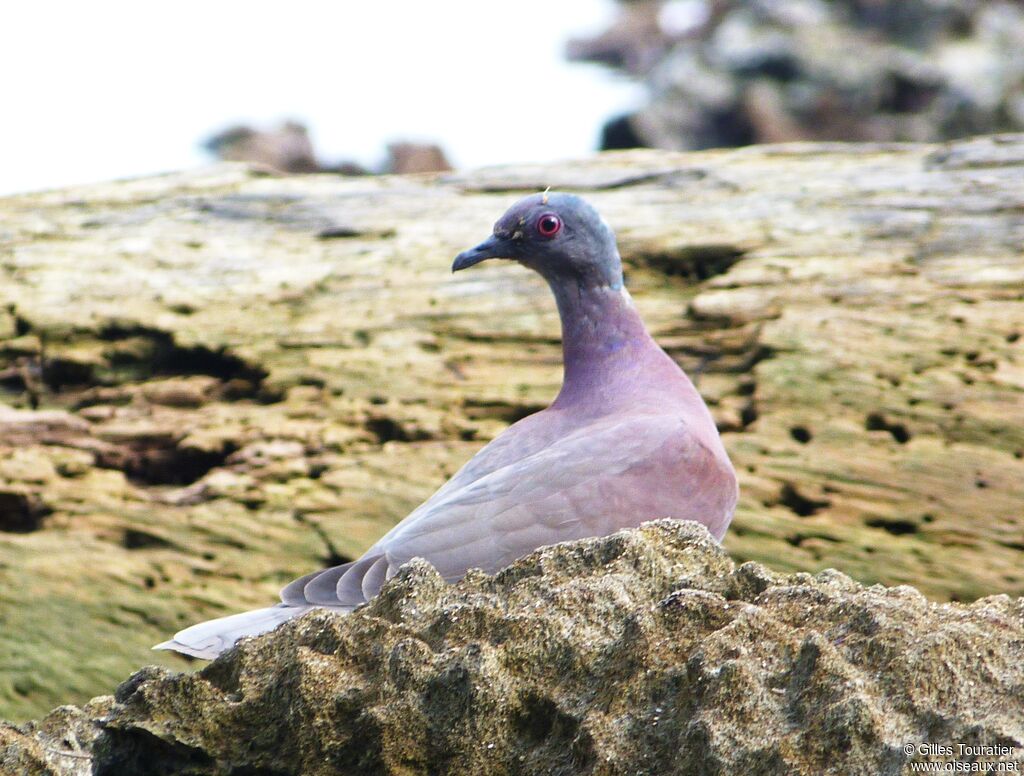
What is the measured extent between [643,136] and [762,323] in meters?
9.64

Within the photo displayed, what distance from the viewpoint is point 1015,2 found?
22172mm

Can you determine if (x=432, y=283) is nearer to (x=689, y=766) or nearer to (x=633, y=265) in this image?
(x=633, y=265)

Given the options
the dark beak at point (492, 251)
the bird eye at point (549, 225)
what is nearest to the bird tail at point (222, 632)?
the dark beak at point (492, 251)

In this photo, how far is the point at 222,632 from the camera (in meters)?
3.89

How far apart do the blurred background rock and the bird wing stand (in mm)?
11716

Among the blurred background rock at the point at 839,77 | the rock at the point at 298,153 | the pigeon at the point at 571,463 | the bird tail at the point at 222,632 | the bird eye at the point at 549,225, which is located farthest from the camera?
the blurred background rock at the point at 839,77

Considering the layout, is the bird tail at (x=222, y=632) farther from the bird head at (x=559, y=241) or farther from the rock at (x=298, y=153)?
the rock at (x=298, y=153)

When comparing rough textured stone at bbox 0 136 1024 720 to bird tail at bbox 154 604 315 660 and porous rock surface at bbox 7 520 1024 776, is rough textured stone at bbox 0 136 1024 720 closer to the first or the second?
bird tail at bbox 154 604 315 660

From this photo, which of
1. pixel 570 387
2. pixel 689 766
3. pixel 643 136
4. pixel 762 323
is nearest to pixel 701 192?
pixel 762 323

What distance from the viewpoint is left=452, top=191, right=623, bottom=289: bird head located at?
5125mm

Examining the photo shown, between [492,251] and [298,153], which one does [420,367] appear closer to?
[492,251]

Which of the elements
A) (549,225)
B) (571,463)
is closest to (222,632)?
(571,463)

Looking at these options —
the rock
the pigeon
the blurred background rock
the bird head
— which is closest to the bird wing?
the pigeon

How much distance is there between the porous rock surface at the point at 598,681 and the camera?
257cm
